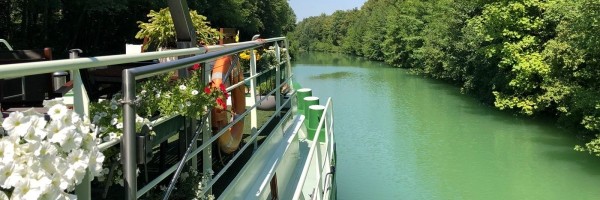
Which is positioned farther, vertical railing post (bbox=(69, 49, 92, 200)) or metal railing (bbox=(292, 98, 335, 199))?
metal railing (bbox=(292, 98, 335, 199))

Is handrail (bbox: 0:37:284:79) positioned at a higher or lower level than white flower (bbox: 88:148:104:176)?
higher

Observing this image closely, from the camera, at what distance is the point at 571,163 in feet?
34.4

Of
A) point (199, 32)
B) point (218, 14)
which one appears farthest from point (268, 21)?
point (199, 32)

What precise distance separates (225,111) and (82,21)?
1905 centimetres

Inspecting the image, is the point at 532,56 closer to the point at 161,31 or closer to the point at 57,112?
the point at 161,31

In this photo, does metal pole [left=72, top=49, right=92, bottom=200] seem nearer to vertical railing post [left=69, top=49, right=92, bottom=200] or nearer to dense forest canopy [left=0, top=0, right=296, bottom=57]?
vertical railing post [left=69, top=49, right=92, bottom=200]

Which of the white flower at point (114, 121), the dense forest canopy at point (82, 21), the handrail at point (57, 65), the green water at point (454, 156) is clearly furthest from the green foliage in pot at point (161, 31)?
the dense forest canopy at point (82, 21)

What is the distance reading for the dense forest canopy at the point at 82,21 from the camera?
1730 cm

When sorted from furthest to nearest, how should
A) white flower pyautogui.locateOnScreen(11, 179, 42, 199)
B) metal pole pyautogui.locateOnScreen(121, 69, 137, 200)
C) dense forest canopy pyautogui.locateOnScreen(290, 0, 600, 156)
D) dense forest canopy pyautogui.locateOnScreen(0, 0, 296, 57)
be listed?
1. dense forest canopy pyautogui.locateOnScreen(0, 0, 296, 57)
2. dense forest canopy pyautogui.locateOnScreen(290, 0, 600, 156)
3. metal pole pyautogui.locateOnScreen(121, 69, 137, 200)
4. white flower pyautogui.locateOnScreen(11, 179, 42, 199)

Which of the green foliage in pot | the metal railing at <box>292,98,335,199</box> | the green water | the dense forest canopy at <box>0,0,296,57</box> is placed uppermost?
the dense forest canopy at <box>0,0,296,57</box>

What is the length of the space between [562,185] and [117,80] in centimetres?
842

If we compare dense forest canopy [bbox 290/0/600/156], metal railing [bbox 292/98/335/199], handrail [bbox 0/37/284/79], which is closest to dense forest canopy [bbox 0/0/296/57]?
dense forest canopy [bbox 290/0/600/156]

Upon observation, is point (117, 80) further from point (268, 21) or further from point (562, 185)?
point (268, 21)

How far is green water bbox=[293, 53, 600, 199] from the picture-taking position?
9.05m
